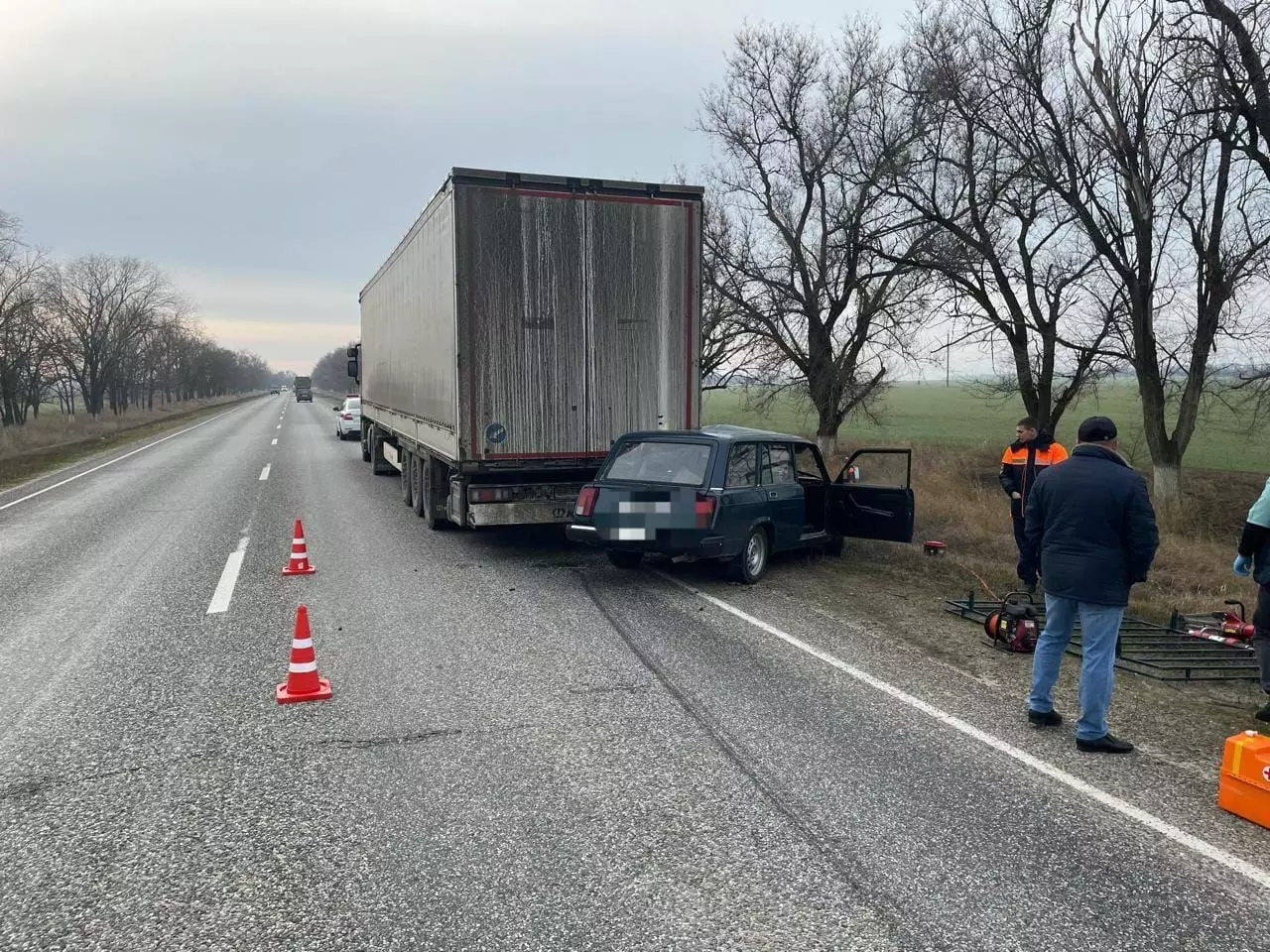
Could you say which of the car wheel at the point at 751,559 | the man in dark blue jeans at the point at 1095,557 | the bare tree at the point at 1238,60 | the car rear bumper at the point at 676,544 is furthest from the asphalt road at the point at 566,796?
the bare tree at the point at 1238,60

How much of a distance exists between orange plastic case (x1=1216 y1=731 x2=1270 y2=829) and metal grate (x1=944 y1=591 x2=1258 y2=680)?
1.65 m

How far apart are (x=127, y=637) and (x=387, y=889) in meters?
4.51

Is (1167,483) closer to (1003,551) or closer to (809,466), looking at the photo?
(1003,551)

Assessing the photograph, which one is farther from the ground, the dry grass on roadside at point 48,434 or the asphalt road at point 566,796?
the dry grass on roadside at point 48,434

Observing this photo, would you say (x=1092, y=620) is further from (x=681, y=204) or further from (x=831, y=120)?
(x=831, y=120)

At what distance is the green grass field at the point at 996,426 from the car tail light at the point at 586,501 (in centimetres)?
1358

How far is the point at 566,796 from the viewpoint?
13.1 feet

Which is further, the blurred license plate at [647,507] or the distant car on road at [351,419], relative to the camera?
the distant car on road at [351,419]

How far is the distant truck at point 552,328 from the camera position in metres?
9.12

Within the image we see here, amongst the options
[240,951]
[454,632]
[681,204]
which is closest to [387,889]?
[240,951]

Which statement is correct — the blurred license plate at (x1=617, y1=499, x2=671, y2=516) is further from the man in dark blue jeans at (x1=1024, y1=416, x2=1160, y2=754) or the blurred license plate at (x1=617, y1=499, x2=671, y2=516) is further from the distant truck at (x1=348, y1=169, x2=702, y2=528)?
the man in dark blue jeans at (x1=1024, y1=416, x2=1160, y2=754)

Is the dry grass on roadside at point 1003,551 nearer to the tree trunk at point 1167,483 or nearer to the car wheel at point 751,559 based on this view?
the tree trunk at point 1167,483

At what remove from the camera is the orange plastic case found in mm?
3791

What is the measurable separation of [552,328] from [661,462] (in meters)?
2.02
